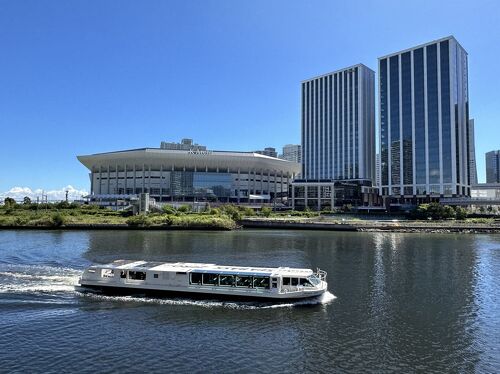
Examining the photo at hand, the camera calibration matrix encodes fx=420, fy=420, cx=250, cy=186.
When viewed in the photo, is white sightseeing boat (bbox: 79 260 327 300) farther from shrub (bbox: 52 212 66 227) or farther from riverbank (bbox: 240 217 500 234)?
shrub (bbox: 52 212 66 227)

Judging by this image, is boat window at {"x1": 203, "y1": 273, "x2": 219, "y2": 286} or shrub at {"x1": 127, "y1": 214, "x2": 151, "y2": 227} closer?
boat window at {"x1": 203, "y1": 273, "x2": 219, "y2": 286}

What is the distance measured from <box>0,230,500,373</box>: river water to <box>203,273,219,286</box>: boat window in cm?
208

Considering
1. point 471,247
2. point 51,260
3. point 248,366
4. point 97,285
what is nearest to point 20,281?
point 97,285

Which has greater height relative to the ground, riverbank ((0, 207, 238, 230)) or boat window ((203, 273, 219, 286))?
riverbank ((0, 207, 238, 230))

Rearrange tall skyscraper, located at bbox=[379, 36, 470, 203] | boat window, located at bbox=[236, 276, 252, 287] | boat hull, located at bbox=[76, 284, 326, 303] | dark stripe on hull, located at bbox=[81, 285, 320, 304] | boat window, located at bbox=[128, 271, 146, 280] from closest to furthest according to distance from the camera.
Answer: boat hull, located at bbox=[76, 284, 326, 303] → dark stripe on hull, located at bbox=[81, 285, 320, 304] → boat window, located at bbox=[236, 276, 252, 287] → boat window, located at bbox=[128, 271, 146, 280] → tall skyscraper, located at bbox=[379, 36, 470, 203]

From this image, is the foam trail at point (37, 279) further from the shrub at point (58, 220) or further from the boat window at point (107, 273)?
the shrub at point (58, 220)

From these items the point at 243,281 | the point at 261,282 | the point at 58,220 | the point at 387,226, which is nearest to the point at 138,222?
the point at 58,220

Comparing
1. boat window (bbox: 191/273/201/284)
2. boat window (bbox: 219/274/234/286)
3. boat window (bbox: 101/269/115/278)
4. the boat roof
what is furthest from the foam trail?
boat window (bbox: 219/274/234/286)

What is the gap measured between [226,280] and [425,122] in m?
170

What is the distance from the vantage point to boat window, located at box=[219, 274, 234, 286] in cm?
3562

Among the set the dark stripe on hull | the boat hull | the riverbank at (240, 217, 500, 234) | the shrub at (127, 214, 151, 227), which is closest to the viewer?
the boat hull

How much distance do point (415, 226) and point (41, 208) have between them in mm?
131726

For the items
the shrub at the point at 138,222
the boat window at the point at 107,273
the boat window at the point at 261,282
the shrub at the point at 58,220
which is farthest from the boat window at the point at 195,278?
the shrub at the point at 58,220

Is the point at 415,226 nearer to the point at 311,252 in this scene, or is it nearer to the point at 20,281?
the point at 311,252
